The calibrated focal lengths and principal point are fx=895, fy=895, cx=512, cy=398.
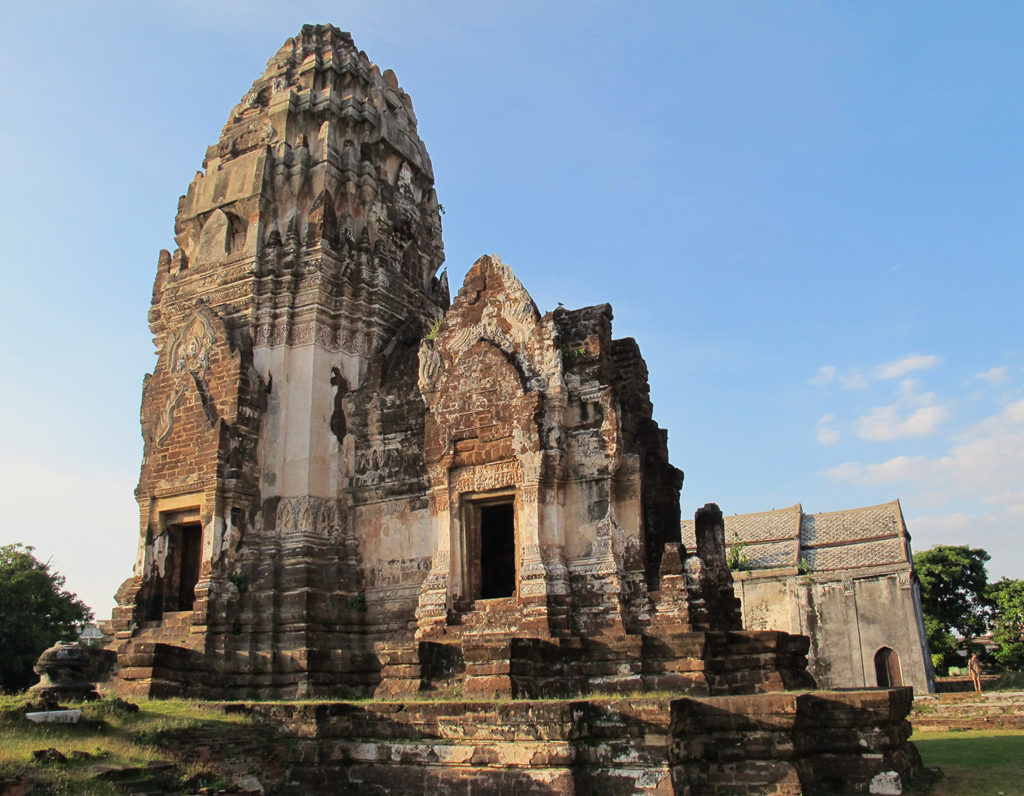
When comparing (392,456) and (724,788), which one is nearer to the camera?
(724,788)

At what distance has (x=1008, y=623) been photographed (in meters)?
32.8

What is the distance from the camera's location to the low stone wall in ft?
29.7

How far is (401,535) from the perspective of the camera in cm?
1536

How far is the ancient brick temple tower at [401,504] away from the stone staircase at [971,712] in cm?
1014

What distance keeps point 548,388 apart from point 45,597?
21875 mm

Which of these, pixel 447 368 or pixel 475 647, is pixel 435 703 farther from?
pixel 447 368

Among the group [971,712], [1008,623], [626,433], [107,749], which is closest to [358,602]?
[626,433]

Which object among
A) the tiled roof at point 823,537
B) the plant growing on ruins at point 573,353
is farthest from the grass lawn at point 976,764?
the tiled roof at point 823,537

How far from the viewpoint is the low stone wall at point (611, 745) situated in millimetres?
9047

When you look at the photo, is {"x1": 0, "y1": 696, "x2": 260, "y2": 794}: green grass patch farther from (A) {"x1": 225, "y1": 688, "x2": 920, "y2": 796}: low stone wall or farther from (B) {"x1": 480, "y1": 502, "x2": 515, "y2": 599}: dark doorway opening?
(B) {"x1": 480, "y1": 502, "x2": 515, "y2": 599}: dark doorway opening

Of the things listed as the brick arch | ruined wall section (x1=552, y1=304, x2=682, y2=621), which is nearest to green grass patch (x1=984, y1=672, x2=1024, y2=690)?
ruined wall section (x1=552, y1=304, x2=682, y2=621)

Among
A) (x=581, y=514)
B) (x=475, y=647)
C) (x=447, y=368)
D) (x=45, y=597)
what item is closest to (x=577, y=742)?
(x=475, y=647)

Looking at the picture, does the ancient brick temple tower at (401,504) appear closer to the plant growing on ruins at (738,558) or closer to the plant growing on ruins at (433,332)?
the plant growing on ruins at (433,332)

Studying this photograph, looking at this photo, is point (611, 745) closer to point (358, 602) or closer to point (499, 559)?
point (358, 602)
